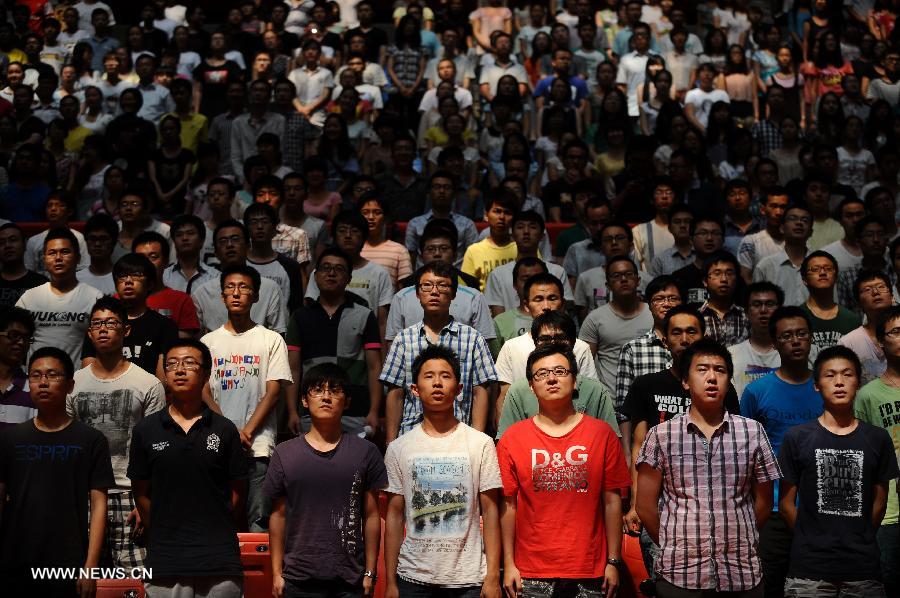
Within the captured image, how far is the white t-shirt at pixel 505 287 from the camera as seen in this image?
9.26m

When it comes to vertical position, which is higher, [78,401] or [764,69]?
[764,69]

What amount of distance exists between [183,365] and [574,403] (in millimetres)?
2247

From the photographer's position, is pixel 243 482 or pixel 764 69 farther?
pixel 764 69

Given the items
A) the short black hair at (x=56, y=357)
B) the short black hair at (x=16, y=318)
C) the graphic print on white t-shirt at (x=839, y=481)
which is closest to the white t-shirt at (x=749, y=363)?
the graphic print on white t-shirt at (x=839, y=481)

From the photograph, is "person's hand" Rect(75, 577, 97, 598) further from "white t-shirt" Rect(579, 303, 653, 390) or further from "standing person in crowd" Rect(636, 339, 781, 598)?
"white t-shirt" Rect(579, 303, 653, 390)

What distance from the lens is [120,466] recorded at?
6797 mm

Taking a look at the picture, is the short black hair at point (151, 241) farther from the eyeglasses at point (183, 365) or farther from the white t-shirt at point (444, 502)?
the white t-shirt at point (444, 502)

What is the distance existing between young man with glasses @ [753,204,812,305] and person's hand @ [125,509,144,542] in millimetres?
5613

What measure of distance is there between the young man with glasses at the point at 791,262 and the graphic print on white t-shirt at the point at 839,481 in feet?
12.5

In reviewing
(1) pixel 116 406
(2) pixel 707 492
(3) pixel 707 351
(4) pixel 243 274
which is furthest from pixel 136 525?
(3) pixel 707 351

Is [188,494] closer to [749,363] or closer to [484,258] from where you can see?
[749,363]

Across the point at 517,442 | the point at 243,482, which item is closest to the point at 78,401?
the point at 243,482

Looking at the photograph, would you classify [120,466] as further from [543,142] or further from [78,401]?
[543,142]

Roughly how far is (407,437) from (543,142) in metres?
8.72
